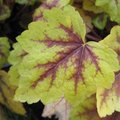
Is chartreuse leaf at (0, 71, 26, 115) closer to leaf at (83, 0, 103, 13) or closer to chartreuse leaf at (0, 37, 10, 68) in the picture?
chartreuse leaf at (0, 37, 10, 68)

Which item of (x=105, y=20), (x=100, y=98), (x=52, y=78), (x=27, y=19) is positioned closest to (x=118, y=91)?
(x=100, y=98)

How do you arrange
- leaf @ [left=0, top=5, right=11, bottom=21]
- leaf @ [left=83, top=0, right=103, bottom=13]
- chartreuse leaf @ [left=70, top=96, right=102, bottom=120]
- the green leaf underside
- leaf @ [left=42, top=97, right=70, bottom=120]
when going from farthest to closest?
leaf @ [left=0, top=5, right=11, bottom=21]
leaf @ [left=83, top=0, right=103, bottom=13]
leaf @ [left=42, top=97, right=70, bottom=120]
chartreuse leaf @ [left=70, top=96, right=102, bottom=120]
the green leaf underside

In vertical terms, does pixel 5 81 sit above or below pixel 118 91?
below

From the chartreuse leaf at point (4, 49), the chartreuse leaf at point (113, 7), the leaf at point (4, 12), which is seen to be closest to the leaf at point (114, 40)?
the chartreuse leaf at point (113, 7)

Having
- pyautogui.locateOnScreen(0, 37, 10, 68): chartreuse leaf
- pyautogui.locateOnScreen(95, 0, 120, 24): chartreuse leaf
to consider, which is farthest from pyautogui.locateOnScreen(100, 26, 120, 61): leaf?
pyautogui.locateOnScreen(0, 37, 10, 68): chartreuse leaf

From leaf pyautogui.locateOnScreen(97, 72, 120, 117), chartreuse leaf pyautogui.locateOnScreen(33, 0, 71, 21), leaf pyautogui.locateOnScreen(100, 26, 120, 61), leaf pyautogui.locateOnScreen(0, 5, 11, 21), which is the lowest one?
leaf pyautogui.locateOnScreen(97, 72, 120, 117)

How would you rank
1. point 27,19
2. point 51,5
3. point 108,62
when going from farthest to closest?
1. point 27,19
2. point 51,5
3. point 108,62

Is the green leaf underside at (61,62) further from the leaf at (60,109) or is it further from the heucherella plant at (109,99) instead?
the leaf at (60,109)

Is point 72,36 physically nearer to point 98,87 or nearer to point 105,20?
point 98,87
